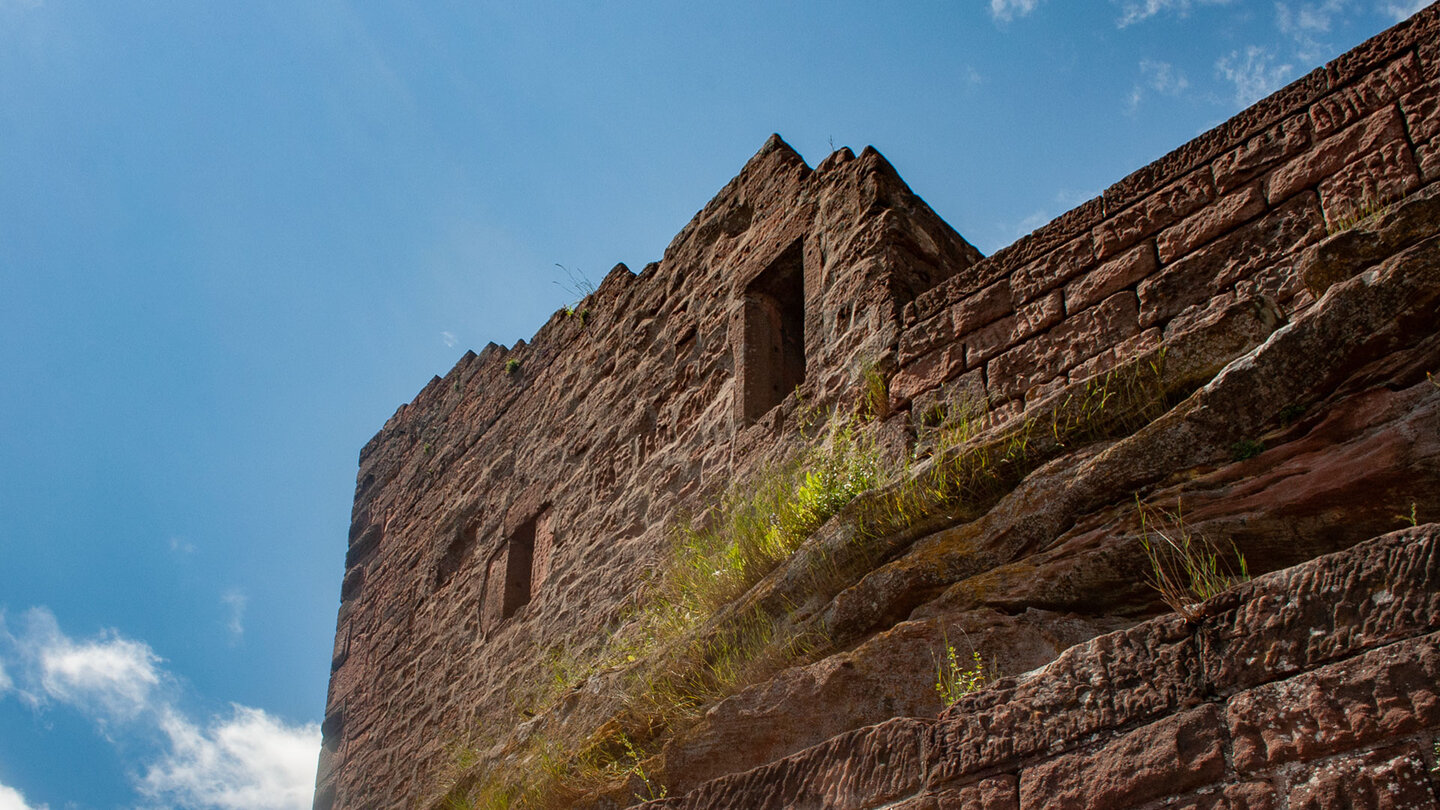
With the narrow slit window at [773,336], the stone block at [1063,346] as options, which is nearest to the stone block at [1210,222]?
the stone block at [1063,346]

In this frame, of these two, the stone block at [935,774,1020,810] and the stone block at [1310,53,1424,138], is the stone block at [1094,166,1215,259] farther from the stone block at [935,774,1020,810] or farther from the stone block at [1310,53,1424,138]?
the stone block at [935,774,1020,810]

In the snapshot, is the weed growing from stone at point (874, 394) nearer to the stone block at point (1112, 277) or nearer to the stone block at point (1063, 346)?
the stone block at point (1063, 346)

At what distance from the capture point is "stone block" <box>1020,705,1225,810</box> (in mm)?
1937

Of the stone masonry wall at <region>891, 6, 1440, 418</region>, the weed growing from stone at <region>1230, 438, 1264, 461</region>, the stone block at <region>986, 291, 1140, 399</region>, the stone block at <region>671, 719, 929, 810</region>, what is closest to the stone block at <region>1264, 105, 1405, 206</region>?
the stone masonry wall at <region>891, 6, 1440, 418</region>

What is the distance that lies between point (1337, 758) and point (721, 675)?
1842 mm

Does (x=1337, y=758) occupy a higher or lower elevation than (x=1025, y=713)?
lower

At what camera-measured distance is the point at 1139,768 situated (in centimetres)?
199

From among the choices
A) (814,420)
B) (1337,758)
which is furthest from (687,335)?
(1337,758)

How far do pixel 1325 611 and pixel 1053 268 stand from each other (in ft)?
6.42

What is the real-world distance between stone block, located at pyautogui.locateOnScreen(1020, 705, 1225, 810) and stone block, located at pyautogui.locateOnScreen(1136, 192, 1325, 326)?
1611mm

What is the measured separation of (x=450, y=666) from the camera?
685cm

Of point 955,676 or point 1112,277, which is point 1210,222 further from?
point 955,676

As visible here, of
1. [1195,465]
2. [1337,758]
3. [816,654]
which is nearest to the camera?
[1337,758]

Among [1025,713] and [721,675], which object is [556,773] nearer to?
[721,675]
